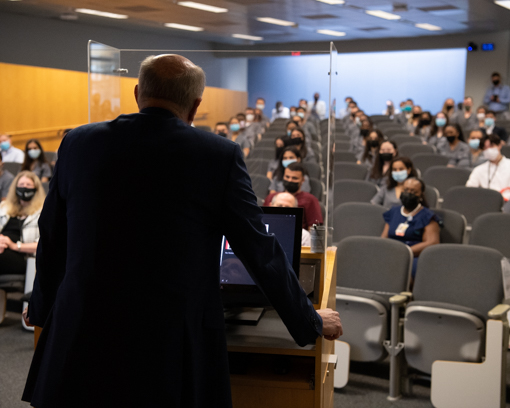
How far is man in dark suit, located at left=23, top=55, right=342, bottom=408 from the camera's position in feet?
4.12

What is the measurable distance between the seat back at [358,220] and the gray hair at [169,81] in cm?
349

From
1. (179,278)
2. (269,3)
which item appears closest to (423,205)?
(179,278)

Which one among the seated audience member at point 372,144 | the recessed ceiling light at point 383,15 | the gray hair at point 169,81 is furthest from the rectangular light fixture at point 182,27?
the gray hair at point 169,81

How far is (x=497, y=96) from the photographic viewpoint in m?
15.8

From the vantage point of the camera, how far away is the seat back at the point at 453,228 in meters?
4.31

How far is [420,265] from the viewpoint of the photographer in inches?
136

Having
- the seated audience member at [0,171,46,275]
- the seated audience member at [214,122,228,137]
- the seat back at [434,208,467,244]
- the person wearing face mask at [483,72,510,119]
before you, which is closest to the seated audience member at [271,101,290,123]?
the seated audience member at [214,122,228,137]

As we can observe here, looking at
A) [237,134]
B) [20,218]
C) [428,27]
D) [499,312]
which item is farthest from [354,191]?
[428,27]

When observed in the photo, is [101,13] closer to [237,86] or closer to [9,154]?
[9,154]

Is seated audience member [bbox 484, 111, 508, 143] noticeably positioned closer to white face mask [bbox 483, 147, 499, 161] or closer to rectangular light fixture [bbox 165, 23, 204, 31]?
white face mask [bbox 483, 147, 499, 161]

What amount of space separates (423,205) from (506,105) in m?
13.0

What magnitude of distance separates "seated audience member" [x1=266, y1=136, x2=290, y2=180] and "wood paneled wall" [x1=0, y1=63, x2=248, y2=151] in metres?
7.27

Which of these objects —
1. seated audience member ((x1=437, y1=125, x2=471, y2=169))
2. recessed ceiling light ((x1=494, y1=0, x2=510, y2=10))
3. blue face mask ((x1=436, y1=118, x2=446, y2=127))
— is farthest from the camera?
recessed ceiling light ((x1=494, y1=0, x2=510, y2=10))

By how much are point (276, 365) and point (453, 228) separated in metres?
2.71
